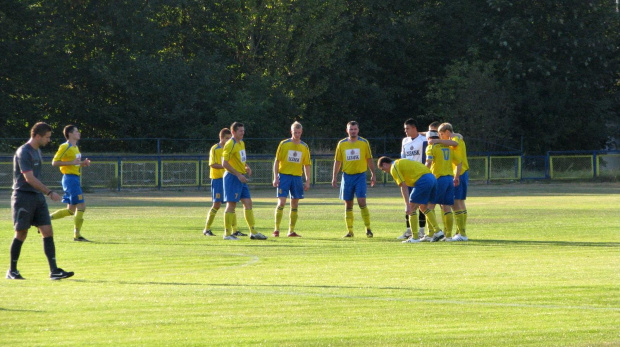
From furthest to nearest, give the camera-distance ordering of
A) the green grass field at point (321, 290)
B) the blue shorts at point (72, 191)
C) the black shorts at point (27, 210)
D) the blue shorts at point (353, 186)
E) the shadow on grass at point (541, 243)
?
the blue shorts at point (353, 186), the blue shorts at point (72, 191), the shadow on grass at point (541, 243), the black shorts at point (27, 210), the green grass field at point (321, 290)

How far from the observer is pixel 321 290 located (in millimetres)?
10688

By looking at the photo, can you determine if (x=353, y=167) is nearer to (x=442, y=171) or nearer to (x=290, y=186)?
(x=290, y=186)

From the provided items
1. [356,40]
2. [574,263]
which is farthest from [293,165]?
[356,40]

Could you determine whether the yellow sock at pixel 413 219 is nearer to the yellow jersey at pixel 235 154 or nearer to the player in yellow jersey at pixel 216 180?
the yellow jersey at pixel 235 154

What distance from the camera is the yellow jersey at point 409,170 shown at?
16.6 meters

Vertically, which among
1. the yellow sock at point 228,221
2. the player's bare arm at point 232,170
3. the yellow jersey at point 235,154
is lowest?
the yellow sock at point 228,221

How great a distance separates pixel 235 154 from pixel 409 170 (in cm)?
315

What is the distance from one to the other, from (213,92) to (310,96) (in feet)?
24.7

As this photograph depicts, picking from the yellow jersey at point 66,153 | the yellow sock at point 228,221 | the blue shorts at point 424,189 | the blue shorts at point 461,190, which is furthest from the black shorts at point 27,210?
the blue shorts at point 461,190

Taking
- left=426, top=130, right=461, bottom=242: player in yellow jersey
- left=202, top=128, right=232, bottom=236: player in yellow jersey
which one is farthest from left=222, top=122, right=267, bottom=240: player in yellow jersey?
left=426, top=130, right=461, bottom=242: player in yellow jersey

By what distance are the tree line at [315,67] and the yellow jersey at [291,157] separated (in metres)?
31.5

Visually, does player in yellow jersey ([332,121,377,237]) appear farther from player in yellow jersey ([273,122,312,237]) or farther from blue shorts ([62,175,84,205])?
blue shorts ([62,175,84,205])

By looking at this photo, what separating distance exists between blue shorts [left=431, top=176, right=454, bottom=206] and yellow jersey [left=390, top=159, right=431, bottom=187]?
427 millimetres

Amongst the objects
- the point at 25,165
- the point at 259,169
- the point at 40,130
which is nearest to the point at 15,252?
the point at 25,165
